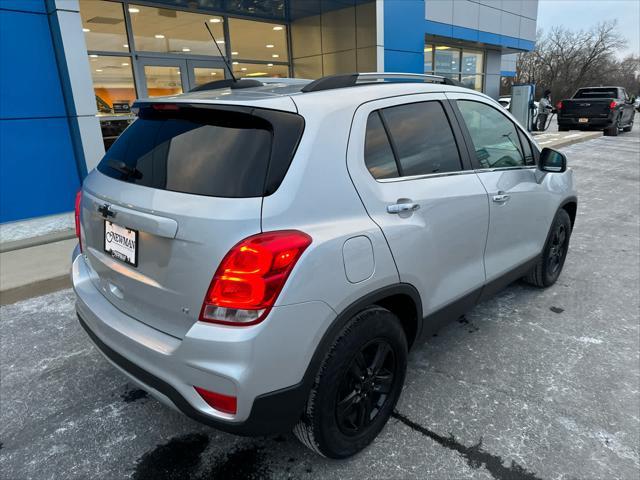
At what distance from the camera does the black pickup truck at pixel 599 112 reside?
17.9 m

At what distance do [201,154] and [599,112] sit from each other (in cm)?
2040

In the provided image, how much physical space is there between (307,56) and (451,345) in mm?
10589

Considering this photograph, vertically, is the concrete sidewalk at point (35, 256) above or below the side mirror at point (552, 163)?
below

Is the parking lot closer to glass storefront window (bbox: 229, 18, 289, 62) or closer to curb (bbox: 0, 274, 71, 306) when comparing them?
curb (bbox: 0, 274, 71, 306)

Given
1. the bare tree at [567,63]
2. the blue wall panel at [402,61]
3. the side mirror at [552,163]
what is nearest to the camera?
the side mirror at [552,163]

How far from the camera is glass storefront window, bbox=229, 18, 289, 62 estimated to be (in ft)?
35.3

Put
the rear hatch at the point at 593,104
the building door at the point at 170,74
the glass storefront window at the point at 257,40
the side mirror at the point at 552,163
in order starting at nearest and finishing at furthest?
the side mirror at the point at 552,163
the building door at the point at 170,74
the glass storefront window at the point at 257,40
the rear hatch at the point at 593,104

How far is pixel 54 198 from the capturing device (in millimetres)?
6504

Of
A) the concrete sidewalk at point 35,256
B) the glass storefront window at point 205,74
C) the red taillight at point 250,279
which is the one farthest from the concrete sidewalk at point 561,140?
the red taillight at point 250,279

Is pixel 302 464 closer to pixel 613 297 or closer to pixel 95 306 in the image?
pixel 95 306

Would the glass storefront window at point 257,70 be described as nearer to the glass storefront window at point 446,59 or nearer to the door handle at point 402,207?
the glass storefront window at point 446,59

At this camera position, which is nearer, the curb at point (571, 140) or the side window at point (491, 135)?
the side window at point (491, 135)

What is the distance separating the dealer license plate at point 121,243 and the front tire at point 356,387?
97 cm

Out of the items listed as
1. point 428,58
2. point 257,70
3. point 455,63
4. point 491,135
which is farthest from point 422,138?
point 455,63
